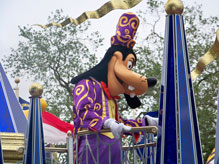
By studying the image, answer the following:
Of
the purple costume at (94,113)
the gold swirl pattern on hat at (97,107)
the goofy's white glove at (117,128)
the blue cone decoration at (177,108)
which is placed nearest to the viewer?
the blue cone decoration at (177,108)

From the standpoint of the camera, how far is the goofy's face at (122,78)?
4762 mm

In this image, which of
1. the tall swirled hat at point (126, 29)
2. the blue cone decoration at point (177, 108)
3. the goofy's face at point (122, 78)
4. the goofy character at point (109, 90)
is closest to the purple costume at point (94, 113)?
the goofy character at point (109, 90)

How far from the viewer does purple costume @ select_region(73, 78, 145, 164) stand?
4324 mm

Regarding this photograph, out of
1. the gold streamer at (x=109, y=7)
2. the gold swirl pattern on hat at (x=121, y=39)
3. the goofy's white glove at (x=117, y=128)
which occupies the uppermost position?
the gold swirl pattern on hat at (x=121, y=39)

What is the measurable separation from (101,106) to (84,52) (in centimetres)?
800

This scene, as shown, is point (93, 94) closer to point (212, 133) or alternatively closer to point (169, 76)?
point (169, 76)

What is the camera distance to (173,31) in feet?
9.05

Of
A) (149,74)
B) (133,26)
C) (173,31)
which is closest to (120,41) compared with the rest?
(133,26)

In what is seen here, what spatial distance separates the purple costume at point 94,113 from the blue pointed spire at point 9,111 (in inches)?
21.3

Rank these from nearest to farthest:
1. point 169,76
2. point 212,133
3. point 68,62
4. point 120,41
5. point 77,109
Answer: point 169,76 < point 77,109 < point 120,41 < point 212,133 < point 68,62

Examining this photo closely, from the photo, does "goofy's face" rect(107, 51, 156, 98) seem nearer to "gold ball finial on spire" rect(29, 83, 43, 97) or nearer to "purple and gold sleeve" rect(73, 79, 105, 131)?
"purple and gold sleeve" rect(73, 79, 105, 131)

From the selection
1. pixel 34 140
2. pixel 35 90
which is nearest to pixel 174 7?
pixel 35 90

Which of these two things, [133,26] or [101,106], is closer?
[101,106]

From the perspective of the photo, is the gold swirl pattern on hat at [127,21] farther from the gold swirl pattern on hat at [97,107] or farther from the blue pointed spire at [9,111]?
the blue pointed spire at [9,111]
